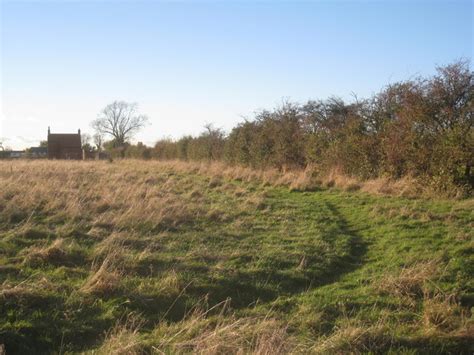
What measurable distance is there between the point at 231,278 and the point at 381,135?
1139cm

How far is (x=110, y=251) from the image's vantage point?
284 inches

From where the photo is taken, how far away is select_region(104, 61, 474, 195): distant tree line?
12.6 metres

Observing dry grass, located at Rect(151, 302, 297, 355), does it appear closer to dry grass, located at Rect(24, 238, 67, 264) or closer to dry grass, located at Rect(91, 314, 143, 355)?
dry grass, located at Rect(91, 314, 143, 355)

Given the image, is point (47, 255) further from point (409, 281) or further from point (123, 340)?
point (409, 281)

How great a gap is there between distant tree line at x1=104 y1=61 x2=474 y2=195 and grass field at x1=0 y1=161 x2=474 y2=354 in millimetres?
2649

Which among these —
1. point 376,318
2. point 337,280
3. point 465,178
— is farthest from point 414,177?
point 376,318

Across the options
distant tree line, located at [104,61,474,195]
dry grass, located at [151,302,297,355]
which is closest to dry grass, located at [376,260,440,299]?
dry grass, located at [151,302,297,355]

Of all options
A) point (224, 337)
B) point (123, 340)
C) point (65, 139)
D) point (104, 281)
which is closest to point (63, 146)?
point (65, 139)

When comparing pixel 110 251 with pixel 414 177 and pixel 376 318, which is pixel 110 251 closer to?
pixel 376 318

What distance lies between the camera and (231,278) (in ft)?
21.0

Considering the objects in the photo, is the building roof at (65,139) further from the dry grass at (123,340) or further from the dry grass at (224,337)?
the dry grass at (224,337)

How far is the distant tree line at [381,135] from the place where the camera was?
41.5ft

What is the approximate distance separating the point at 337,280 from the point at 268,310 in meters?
1.60

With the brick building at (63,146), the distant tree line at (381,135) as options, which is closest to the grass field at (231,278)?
the distant tree line at (381,135)
